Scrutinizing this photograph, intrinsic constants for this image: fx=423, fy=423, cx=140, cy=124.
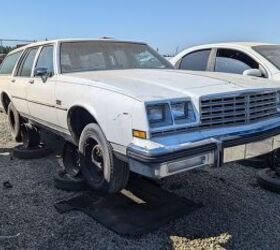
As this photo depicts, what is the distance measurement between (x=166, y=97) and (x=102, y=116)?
69cm

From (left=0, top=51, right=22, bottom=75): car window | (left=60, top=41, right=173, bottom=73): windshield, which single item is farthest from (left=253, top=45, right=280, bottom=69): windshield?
(left=0, top=51, right=22, bottom=75): car window

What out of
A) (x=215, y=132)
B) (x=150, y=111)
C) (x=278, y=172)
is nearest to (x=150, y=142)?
(x=150, y=111)

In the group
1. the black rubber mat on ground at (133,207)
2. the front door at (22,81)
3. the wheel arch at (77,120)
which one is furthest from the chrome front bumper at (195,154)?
the front door at (22,81)

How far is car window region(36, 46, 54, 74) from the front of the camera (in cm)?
530

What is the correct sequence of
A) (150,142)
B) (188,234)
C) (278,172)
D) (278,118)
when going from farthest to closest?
1. (278,172)
2. (278,118)
3. (188,234)
4. (150,142)

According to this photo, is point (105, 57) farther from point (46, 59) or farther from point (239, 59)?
point (239, 59)

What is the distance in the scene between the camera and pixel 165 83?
156 inches

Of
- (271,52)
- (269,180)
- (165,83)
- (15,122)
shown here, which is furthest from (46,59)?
(271,52)

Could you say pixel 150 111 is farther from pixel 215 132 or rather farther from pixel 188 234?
pixel 188 234

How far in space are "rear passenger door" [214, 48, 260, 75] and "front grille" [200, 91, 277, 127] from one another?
2129 millimetres

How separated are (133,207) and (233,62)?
331 cm

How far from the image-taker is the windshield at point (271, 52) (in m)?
6.21

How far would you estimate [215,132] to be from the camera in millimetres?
3676

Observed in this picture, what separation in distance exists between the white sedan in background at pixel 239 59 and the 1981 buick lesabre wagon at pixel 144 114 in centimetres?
158
